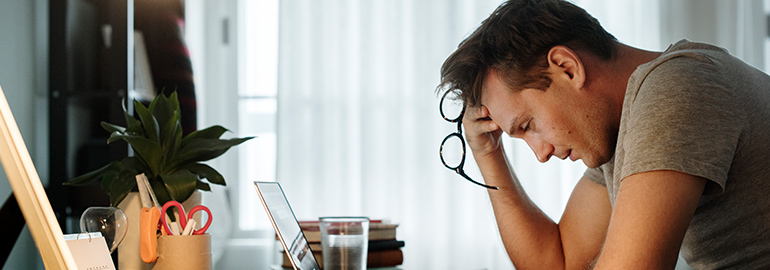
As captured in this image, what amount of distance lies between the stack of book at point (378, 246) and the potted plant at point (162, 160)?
309mm

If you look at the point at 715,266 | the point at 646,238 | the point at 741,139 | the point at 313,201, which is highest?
the point at 741,139

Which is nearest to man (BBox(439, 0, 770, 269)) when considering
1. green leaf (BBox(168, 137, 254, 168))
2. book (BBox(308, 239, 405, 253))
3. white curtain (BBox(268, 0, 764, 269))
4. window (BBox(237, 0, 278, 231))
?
book (BBox(308, 239, 405, 253))

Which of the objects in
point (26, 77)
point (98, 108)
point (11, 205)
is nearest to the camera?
point (11, 205)

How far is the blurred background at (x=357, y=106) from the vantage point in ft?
9.05

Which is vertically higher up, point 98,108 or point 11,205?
point 98,108

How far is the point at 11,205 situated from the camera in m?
1.44

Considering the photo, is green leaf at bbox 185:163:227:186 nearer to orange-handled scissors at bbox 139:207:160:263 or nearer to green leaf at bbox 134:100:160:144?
green leaf at bbox 134:100:160:144

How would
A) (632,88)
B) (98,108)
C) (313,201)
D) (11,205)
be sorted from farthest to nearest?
(313,201) → (98,108) → (11,205) → (632,88)

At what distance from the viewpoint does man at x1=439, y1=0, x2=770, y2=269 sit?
0.74 metres

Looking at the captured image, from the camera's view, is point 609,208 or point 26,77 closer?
point 609,208

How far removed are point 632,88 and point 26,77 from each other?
1.81 meters

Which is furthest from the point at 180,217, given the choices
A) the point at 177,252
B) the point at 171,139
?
the point at 171,139

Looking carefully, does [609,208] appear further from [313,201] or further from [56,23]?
[56,23]

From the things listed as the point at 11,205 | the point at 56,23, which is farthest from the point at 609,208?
the point at 56,23
